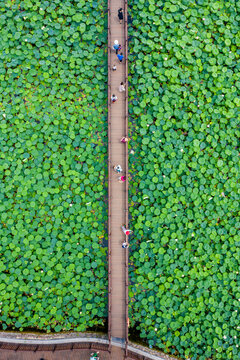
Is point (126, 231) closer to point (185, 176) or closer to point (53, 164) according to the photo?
point (185, 176)

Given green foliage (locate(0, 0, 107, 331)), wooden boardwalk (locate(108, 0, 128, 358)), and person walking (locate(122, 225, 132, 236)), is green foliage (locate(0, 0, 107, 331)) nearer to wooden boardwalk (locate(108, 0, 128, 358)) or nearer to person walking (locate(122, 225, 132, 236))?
wooden boardwalk (locate(108, 0, 128, 358))

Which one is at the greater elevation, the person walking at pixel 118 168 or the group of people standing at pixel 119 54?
the group of people standing at pixel 119 54

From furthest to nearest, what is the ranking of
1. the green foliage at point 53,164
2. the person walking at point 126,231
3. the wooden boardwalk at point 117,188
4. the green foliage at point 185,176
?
the green foliage at point 185,176, the green foliage at point 53,164, the wooden boardwalk at point 117,188, the person walking at point 126,231

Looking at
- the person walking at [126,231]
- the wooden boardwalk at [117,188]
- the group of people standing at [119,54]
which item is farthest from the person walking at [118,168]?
the group of people standing at [119,54]

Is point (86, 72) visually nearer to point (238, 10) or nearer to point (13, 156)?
point (13, 156)

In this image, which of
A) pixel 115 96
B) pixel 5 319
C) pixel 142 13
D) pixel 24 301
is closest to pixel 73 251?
pixel 24 301

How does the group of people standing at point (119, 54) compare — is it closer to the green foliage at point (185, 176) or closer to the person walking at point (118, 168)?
the green foliage at point (185, 176)
